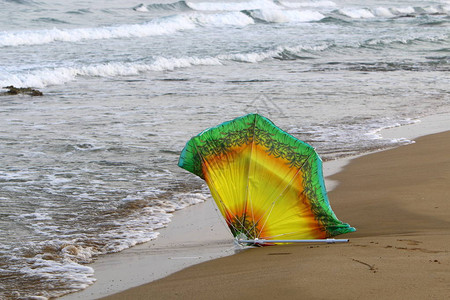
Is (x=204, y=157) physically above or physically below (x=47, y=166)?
above

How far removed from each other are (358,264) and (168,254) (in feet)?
5.46

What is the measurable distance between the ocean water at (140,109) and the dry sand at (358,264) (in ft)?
3.25

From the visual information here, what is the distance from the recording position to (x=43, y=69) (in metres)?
17.3

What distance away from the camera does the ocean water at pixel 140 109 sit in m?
5.91

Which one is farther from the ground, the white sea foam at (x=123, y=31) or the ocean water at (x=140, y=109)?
the white sea foam at (x=123, y=31)

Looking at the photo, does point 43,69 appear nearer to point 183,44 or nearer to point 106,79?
point 106,79

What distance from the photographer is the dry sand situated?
3.83m

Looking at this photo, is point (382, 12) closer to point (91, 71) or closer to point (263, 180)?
point (91, 71)

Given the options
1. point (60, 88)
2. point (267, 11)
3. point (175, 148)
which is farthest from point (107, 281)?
point (267, 11)

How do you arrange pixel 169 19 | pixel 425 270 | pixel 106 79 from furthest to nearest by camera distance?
pixel 169 19 → pixel 106 79 → pixel 425 270

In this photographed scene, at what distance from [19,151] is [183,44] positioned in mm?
17702

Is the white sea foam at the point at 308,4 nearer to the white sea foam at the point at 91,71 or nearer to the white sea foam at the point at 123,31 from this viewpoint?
the white sea foam at the point at 123,31

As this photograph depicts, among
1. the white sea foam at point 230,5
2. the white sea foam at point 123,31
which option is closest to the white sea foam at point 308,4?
the white sea foam at point 230,5

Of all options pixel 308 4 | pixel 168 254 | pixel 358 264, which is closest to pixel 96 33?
pixel 168 254
